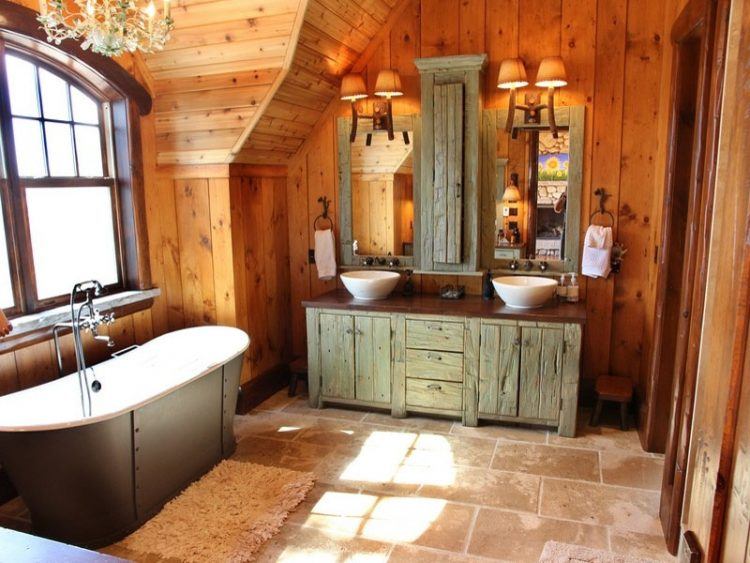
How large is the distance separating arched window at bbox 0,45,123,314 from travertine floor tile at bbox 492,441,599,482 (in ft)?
9.07

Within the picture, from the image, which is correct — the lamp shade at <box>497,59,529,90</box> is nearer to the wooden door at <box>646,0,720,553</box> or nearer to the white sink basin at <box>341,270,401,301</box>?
the wooden door at <box>646,0,720,553</box>

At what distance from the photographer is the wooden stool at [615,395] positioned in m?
3.77

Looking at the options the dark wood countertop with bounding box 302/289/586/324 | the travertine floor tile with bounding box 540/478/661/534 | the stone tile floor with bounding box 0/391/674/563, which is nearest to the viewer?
the stone tile floor with bounding box 0/391/674/563

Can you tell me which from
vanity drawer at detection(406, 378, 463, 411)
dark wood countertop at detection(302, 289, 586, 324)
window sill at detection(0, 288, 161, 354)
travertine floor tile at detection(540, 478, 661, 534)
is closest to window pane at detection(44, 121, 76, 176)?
window sill at detection(0, 288, 161, 354)

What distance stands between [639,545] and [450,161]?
257 cm

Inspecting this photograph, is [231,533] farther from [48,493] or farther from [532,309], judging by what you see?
[532,309]

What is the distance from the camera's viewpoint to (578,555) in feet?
8.39

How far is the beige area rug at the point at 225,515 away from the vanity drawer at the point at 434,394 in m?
1.03

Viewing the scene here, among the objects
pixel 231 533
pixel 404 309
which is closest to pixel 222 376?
pixel 231 533

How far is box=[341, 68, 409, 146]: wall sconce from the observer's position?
4.07 metres

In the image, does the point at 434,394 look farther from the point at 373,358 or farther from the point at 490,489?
the point at 490,489

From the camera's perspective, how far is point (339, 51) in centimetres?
402

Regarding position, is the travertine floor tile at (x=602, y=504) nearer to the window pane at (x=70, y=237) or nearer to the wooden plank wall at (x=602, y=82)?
the wooden plank wall at (x=602, y=82)

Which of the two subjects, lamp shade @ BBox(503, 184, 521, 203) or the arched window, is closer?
the arched window
